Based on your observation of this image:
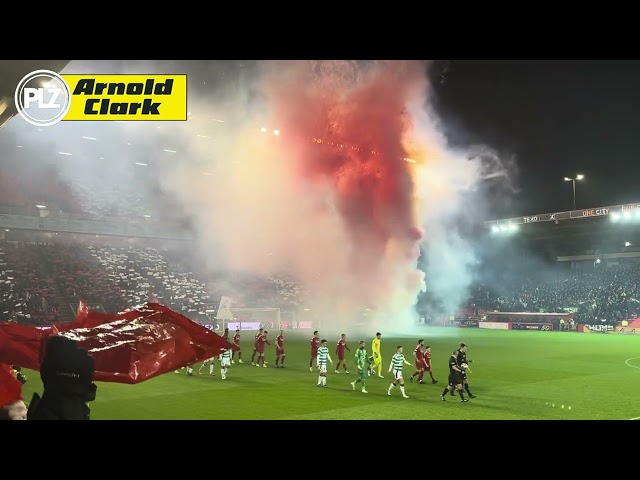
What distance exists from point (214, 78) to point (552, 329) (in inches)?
1454

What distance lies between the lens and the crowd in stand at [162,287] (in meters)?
36.9

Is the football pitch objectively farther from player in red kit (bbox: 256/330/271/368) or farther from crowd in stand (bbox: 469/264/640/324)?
crowd in stand (bbox: 469/264/640/324)

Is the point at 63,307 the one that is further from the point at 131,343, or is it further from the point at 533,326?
the point at 533,326

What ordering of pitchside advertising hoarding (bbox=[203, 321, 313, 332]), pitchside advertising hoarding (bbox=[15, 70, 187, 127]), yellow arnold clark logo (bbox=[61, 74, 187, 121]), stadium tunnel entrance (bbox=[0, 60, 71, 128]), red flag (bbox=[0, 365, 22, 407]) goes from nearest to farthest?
red flag (bbox=[0, 365, 22, 407]) < stadium tunnel entrance (bbox=[0, 60, 71, 128]) < pitchside advertising hoarding (bbox=[15, 70, 187, 127]) < yellow arnold clark logo (bbox=[61, 74, 187, 121]) < pitchside advertising hoarding (bbox=[203, 321, 313, 332])

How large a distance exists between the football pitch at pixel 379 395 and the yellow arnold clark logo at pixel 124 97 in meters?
7.65

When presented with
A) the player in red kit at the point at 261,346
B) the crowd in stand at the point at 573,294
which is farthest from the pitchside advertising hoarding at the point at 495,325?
the player in red kit at the point at 261,346

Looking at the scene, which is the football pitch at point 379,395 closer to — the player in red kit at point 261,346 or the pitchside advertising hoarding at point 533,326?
the player in red kit at point 261,346

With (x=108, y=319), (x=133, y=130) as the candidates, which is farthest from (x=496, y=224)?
(x=108, y=319)

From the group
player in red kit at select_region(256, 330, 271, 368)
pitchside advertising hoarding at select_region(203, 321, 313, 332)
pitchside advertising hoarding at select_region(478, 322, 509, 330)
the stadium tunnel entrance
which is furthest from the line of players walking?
pitchside advertising hoarding at select_region(478, 322, 509, 330)

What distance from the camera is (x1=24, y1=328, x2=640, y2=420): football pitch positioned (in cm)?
1238

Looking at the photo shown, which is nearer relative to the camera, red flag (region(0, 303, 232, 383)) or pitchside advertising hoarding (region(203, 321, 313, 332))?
red flag (region(0, 303, 232, 383))

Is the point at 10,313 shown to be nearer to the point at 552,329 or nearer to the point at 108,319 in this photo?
the point at 108,319

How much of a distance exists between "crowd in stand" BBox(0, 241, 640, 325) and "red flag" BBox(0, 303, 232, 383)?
3127 centimetres

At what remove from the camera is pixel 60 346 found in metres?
4.37
